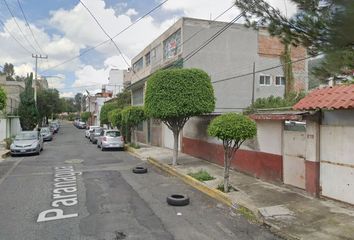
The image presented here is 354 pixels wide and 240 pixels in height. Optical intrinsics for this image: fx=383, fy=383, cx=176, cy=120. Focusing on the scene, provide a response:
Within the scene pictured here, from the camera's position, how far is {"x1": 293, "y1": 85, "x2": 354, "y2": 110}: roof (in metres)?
8.81

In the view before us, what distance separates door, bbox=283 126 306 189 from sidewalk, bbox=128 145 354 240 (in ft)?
1.01

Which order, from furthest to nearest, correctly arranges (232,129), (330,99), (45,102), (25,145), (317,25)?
(45,102), (25,145), (232,129), (330,99), (317,25)

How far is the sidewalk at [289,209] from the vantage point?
733 cm

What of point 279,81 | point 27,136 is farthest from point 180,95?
point 279,81

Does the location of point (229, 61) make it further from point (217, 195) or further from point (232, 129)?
point (217, 195)

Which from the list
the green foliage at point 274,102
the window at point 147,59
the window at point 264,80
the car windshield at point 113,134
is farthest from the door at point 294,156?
the window at point 147,59

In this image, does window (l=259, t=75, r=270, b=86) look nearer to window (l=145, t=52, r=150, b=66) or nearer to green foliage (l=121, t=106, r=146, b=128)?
green foliage (l=121, t=106, r=146, b=128)

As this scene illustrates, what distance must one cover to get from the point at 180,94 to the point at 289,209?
8.51m

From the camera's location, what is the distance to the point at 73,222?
26.6 feet

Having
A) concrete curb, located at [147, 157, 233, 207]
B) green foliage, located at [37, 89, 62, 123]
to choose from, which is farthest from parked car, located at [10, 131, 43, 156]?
green foliage, located at [37, 89, 62, 123]

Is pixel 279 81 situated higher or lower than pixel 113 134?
higher

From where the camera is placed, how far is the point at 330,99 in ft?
31.0

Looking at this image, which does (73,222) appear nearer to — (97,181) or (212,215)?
(212,215)

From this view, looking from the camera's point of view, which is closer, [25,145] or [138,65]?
[25,145]
